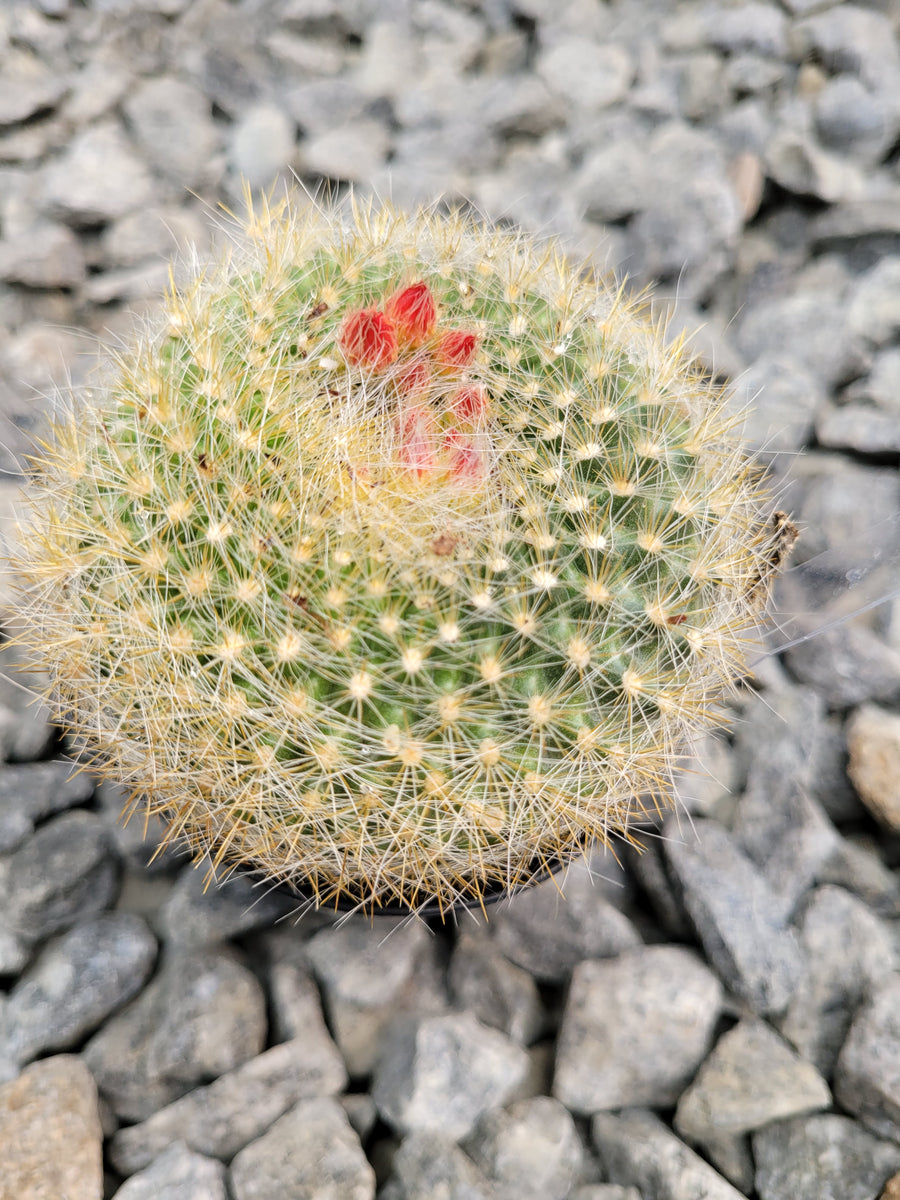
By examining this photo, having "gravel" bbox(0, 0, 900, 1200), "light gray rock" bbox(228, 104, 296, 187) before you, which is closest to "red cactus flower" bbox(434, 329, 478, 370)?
"gravel" bbox(0, 0, 900, 1200)

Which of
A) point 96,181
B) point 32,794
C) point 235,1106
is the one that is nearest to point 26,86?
point 96,181

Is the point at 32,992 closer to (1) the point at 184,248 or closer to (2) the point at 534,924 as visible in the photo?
(2) the point at 534,924

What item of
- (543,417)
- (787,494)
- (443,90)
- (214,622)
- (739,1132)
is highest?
(443,90)

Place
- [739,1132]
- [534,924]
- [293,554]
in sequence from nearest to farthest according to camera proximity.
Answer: [293,554] < [739,1132] < [534,924]

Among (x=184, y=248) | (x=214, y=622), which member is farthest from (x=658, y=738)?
(x=184, y=248)

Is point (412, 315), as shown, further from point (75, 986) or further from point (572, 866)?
point (75, 986)

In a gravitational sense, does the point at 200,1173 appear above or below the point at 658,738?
below

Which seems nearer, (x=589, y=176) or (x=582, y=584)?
(x=582, y=584)

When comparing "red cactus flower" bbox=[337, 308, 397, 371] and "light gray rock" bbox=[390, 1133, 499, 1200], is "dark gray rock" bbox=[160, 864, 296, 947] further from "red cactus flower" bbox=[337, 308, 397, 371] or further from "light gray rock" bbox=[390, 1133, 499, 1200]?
"red cactus flower" bbox=[337, 308, 397, 371]
